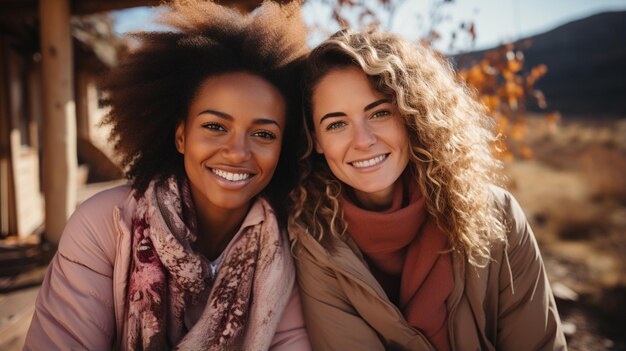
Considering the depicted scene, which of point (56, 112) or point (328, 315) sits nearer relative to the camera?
point (328, 315)

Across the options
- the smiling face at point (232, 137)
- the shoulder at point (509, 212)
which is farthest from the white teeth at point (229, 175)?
the shoulder at point (509, 212)

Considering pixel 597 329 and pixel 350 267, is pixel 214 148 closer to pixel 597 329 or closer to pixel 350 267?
pixel 350 267

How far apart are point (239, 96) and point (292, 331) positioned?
1.21 metres

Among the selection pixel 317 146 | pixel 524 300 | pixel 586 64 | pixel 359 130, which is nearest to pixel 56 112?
pixel 317 146

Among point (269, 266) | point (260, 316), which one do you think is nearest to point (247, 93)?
point (269, 266)

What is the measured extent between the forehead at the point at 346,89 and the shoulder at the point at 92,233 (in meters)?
1.10

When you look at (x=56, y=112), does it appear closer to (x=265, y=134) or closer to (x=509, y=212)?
(x=265, y=134)

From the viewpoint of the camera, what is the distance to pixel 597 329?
3857 mm

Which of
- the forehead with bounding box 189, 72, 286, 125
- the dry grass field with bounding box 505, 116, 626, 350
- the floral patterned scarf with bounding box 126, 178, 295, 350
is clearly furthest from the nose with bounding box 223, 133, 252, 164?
the dry grass field with bounding box 505, 116, 626, 350

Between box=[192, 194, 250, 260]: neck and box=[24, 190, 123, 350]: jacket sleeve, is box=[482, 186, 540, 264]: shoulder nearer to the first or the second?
box=[192, 194, 250, 260]: neck

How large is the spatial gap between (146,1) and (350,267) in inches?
150

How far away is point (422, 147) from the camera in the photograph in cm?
219

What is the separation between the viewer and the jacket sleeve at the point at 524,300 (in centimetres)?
211

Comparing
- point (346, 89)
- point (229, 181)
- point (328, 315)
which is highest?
point (346, 89)
